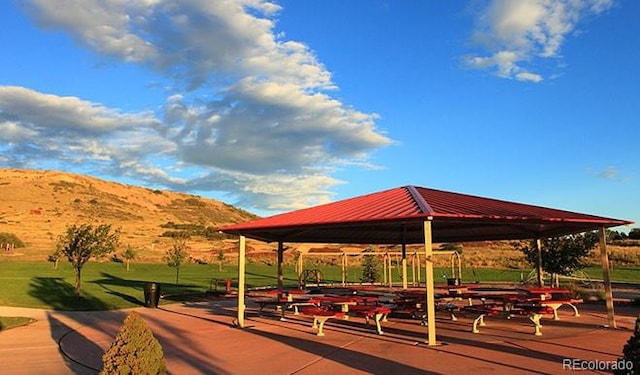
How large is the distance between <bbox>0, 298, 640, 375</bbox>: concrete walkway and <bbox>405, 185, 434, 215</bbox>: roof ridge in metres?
2.36

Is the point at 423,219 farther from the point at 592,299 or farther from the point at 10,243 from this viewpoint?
the point at 10,243

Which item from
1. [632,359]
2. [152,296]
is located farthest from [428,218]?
[152,296]

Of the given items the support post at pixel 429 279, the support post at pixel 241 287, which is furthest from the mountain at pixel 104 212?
the support post at pixel 429 279

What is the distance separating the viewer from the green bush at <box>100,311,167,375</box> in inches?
179

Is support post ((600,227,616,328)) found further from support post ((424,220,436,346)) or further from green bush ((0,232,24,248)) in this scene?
green bush ((0,232,24,248))

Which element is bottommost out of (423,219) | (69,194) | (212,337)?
(212,337)

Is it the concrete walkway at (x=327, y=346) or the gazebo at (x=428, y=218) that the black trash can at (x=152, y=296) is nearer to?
the concrete walkway at (x=327, y=346)

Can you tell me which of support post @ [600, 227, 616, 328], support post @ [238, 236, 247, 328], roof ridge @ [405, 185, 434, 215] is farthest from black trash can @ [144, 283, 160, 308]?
support post @ [600, 227, 616, 328]

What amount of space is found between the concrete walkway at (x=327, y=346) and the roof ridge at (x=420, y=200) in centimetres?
236

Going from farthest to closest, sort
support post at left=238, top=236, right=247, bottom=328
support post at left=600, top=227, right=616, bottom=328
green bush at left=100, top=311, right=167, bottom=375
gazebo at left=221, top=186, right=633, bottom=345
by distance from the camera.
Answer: support post at left=238, top=236, right=247, bottom=328 < support post at left=600, top=227, right=616, bottom=328 < gazebo at left=221, top=186, right=633, bottom=345 < green bush at left=100, top=311, right=167, bottom=375

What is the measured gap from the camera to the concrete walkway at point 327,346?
22.8ft

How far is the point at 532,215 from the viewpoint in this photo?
9.99m

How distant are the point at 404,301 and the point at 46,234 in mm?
50479

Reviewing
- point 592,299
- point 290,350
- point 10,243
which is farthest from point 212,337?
point 10,243
